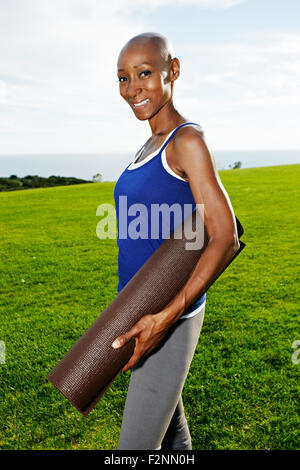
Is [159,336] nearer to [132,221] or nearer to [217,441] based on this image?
[132,221]

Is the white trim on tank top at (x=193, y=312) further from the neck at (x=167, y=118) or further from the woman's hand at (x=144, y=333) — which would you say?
the neck at (x=167, y=118)

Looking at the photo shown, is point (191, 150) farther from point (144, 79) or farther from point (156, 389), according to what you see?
point (156, 389)

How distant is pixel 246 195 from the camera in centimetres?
1856

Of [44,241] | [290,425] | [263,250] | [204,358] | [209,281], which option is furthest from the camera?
[44,241]

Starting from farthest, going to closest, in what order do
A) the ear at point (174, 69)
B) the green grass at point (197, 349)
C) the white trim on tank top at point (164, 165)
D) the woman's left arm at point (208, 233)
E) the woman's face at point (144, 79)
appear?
1. the green grass at point (197, 349)
2. the ear at point (174, 69)
3. the woman's face at point (144, 79)
4. the white trim on tank top at point (164, 165)
5. the woman's left arm at point (208, 233)

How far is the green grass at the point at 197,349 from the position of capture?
137 inches

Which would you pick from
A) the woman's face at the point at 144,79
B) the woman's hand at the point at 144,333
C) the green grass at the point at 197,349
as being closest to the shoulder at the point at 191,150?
the woman's face at the point at 144,79

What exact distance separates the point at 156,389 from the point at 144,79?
1.36 metres

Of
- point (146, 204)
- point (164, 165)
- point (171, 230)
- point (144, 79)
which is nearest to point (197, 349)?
point (171, 230)

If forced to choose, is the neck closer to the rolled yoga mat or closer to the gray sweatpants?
the rolled yoga mat

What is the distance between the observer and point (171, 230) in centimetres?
189

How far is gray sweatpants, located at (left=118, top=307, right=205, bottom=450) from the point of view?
183cm
